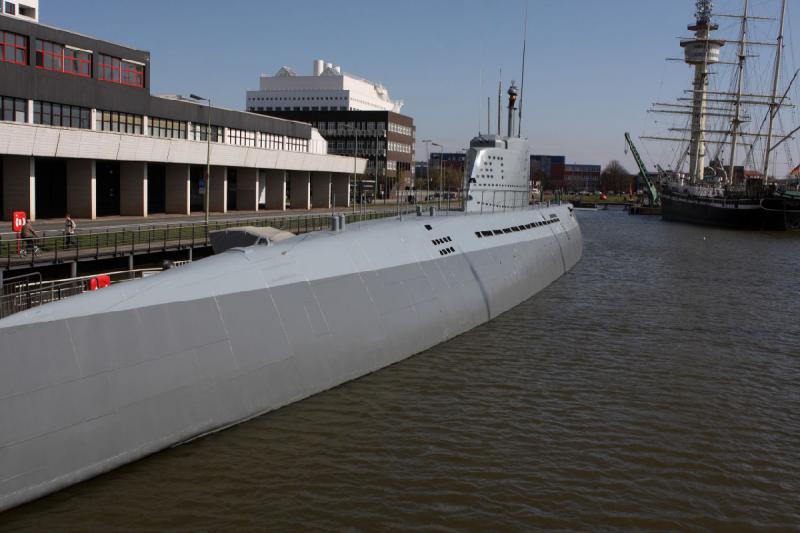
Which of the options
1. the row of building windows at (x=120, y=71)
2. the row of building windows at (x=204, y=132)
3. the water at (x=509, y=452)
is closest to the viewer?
the water at (x=509, y=452)

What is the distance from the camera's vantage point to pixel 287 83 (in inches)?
5468

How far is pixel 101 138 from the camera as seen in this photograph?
122ft

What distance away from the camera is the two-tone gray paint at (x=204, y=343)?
31.2 ft

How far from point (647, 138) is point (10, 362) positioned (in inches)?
4607

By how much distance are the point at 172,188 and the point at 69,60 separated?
33.9 ft

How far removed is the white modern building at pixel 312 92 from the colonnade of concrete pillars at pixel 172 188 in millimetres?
68969

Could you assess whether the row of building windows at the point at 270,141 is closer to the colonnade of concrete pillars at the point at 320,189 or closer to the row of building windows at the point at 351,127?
the colonnade of concrete pillars at the point at 320,189

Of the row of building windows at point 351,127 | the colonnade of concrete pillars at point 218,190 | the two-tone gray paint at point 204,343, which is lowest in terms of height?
the two-tone gray paint at point 204,343

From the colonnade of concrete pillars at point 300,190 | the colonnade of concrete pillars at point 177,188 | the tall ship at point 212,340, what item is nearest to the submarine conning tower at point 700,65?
the colonnade of concrete pillars at point 300,190

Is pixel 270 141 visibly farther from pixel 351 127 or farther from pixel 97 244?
pixel 351 127

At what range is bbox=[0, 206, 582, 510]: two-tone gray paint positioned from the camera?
9523mm

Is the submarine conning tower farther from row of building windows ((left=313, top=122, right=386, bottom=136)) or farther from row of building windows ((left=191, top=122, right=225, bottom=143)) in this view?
row of building windows ((left=191, top=122, right=225, bottom=143))

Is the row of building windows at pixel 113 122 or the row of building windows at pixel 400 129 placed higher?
the row of building windows at pixel 400 129

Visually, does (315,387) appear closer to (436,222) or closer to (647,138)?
(436,222)
